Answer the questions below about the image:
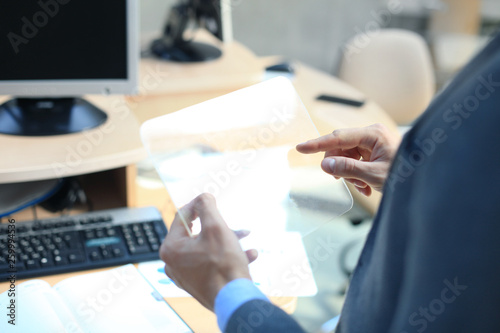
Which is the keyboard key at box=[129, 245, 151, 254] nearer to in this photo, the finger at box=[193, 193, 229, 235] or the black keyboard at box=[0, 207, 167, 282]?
the black keyboard at box=[0, 207, 167, 282]

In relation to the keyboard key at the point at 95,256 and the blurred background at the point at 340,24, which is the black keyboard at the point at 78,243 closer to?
the keyboard key at the point at 95,256

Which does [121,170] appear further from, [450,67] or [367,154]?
[450,67]

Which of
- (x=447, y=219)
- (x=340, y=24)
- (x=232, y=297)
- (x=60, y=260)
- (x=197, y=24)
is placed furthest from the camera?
(x=340, y=24)

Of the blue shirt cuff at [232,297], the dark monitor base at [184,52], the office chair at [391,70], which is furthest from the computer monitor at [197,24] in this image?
the blue shirt cuff at [232,297]

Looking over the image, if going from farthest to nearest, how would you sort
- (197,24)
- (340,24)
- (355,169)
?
1. (340,24)
2. (197,24)
3. (355,169)

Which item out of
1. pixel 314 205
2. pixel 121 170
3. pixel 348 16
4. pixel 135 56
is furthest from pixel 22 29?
pixel 348 16

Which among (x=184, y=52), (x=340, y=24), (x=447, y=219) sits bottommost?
(x=340, y=24)

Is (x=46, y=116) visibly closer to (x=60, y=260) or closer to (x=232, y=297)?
(x=60, y=260)

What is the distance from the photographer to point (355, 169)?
814mm

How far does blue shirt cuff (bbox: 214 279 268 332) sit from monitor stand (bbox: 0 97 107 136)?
Answer: 0.65 metres

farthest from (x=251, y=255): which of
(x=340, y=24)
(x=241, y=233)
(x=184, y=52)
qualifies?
(x=340, y=24)

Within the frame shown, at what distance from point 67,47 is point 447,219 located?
2.95 ft

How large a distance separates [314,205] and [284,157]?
108mm

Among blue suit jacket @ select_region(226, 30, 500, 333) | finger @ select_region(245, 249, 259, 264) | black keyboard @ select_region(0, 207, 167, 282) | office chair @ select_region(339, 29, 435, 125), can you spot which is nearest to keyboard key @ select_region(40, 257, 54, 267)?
black keyboard @ select_region(0, 207, 167, 282)
